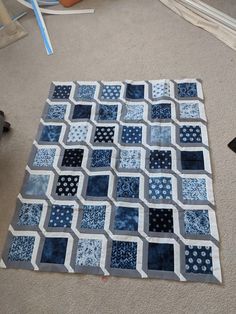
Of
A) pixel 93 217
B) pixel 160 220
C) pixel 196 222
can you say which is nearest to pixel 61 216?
pixel 93 217

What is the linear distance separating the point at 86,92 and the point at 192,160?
64cm

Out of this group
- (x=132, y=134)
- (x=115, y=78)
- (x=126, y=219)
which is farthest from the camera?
(x=115, y=78)

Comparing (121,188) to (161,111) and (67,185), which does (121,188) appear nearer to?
(67,185)

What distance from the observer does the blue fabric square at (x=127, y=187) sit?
3.89 ft

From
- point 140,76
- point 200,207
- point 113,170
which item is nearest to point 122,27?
point 140,76

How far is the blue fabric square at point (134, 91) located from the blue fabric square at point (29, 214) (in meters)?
0.67

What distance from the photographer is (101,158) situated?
1290 millimetres

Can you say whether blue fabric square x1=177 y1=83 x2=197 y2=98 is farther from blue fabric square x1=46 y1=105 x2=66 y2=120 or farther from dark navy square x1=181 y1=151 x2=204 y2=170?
blue fabric square x1=46 y1=105 x2=66 y2=120

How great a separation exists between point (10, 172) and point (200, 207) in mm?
810

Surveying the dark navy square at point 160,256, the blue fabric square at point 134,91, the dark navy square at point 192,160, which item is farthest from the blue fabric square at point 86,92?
the dark navy square at point 160,256

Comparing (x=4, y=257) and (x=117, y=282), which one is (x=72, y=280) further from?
(x=4, y=257)

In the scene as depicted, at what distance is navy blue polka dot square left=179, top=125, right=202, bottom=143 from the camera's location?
1.29m

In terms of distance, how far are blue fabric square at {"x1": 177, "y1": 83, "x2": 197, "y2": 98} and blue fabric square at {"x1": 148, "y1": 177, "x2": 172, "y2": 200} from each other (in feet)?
1.52

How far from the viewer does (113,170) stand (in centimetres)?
125
